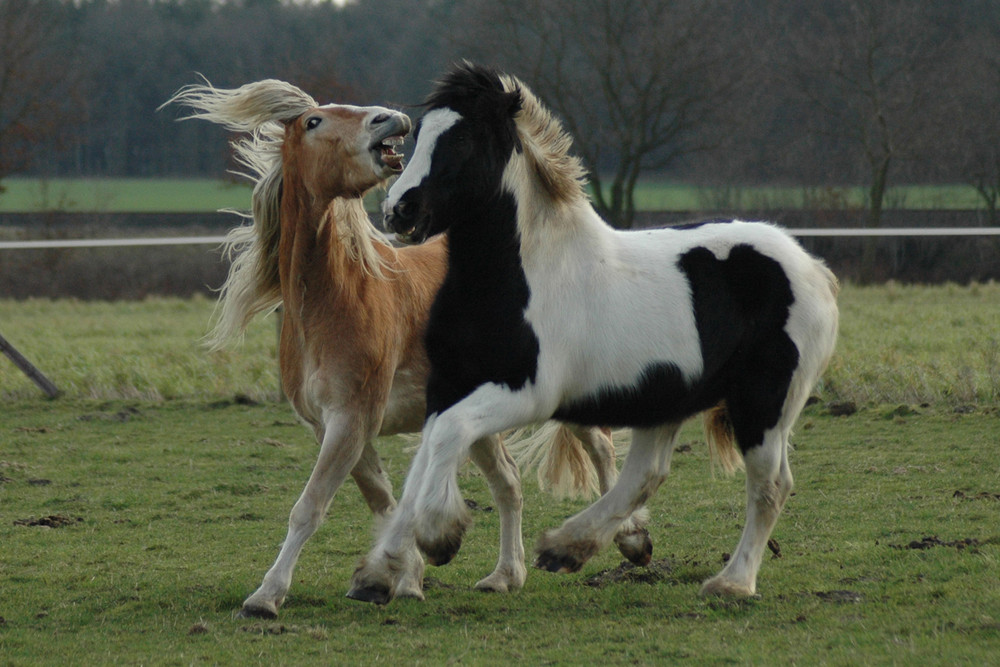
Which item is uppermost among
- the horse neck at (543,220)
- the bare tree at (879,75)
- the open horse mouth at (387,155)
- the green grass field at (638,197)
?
the bare tree at (879,75)

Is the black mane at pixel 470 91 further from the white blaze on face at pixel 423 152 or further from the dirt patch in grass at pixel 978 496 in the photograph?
the dirt patch in grass at pixel 978 496

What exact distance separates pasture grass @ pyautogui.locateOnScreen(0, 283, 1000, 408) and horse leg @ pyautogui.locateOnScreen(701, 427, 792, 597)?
534cm

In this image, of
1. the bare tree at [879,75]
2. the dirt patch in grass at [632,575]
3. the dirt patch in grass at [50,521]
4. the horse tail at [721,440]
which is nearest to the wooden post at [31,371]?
the dirt patch in grass at [50,521]

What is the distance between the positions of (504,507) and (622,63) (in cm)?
2700

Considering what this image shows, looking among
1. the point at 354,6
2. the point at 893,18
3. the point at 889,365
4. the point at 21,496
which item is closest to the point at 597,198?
the point at 893,18

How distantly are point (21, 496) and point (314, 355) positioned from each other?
328 cm

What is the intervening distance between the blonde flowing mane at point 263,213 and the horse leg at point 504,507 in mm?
929

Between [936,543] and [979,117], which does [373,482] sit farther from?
[979,117]

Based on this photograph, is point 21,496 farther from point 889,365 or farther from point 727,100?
point 727,100

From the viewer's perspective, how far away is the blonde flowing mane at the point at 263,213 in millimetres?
5020

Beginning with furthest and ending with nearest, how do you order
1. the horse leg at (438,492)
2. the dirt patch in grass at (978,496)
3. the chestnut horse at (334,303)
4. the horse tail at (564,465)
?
the dirt patch in grass at (978,496) < the horse tail at (564,465) < the chestnut horse at (334,303) < the horse leg at (438,492)

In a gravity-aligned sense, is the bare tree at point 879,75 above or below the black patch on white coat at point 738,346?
above

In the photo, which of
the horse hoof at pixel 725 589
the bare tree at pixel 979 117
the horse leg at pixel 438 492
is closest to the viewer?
the horse leg at pixel 438 492

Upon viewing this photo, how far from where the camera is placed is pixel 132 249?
26.5 meters
